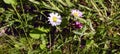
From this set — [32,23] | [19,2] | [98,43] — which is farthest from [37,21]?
[98,43]

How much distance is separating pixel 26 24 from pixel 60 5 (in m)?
0.25

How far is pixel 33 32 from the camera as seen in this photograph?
2.25 metres

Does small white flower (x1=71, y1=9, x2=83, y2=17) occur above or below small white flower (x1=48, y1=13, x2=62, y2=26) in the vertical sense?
above

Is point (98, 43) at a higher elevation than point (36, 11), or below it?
below

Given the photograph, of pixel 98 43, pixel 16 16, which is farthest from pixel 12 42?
pixel 98 43

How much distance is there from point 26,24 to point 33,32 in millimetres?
68

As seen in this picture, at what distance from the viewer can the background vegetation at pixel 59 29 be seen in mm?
2182

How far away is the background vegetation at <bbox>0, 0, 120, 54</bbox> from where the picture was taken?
85.9 inches

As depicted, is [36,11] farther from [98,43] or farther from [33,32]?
[98,43]

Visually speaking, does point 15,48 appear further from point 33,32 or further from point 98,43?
point 98,43

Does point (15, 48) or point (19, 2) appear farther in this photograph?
point (19, 2)

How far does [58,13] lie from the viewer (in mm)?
2262

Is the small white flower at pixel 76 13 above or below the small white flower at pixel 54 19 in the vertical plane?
above

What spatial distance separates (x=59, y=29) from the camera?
2.24m
